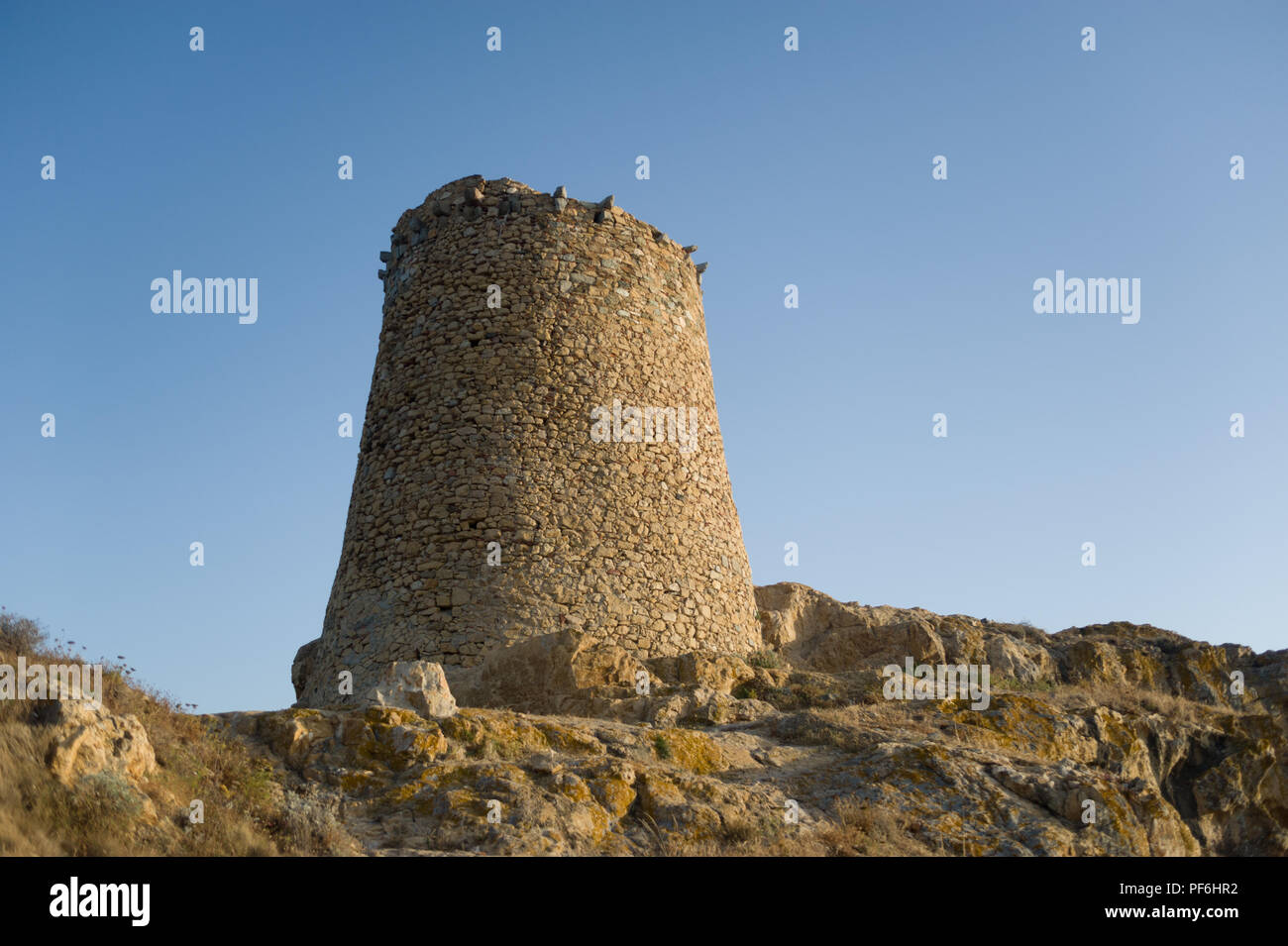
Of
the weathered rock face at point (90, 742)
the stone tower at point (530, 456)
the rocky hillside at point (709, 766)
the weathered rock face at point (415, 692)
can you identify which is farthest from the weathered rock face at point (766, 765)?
the weathered rock face at point (90, 742)

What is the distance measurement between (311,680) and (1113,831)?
9.64 m

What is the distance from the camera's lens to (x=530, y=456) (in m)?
13.4

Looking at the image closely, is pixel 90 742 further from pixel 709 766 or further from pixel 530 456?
pixel 530 456

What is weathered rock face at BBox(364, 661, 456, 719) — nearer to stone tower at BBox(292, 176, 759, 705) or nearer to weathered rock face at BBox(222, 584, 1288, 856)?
weathered rock face at BBox(222, 584, 1288, 856)

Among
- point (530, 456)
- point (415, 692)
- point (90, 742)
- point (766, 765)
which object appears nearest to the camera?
point (90, 742)

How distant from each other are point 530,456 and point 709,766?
532 cm

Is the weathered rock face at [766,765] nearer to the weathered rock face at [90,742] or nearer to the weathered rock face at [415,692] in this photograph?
the weathered rock face at [415,692]

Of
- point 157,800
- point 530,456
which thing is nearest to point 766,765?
point 157,800

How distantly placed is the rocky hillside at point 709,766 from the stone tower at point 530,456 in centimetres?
96

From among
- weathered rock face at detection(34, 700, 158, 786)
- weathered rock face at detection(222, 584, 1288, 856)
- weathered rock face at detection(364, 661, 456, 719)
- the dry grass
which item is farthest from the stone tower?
weathered rock face at detection(34, 700, 158, 786)

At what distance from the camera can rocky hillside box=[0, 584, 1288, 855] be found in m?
7.50

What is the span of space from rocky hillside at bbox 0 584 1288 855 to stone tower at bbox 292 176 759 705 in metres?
0.96

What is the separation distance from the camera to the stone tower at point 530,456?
1286 centimetres
